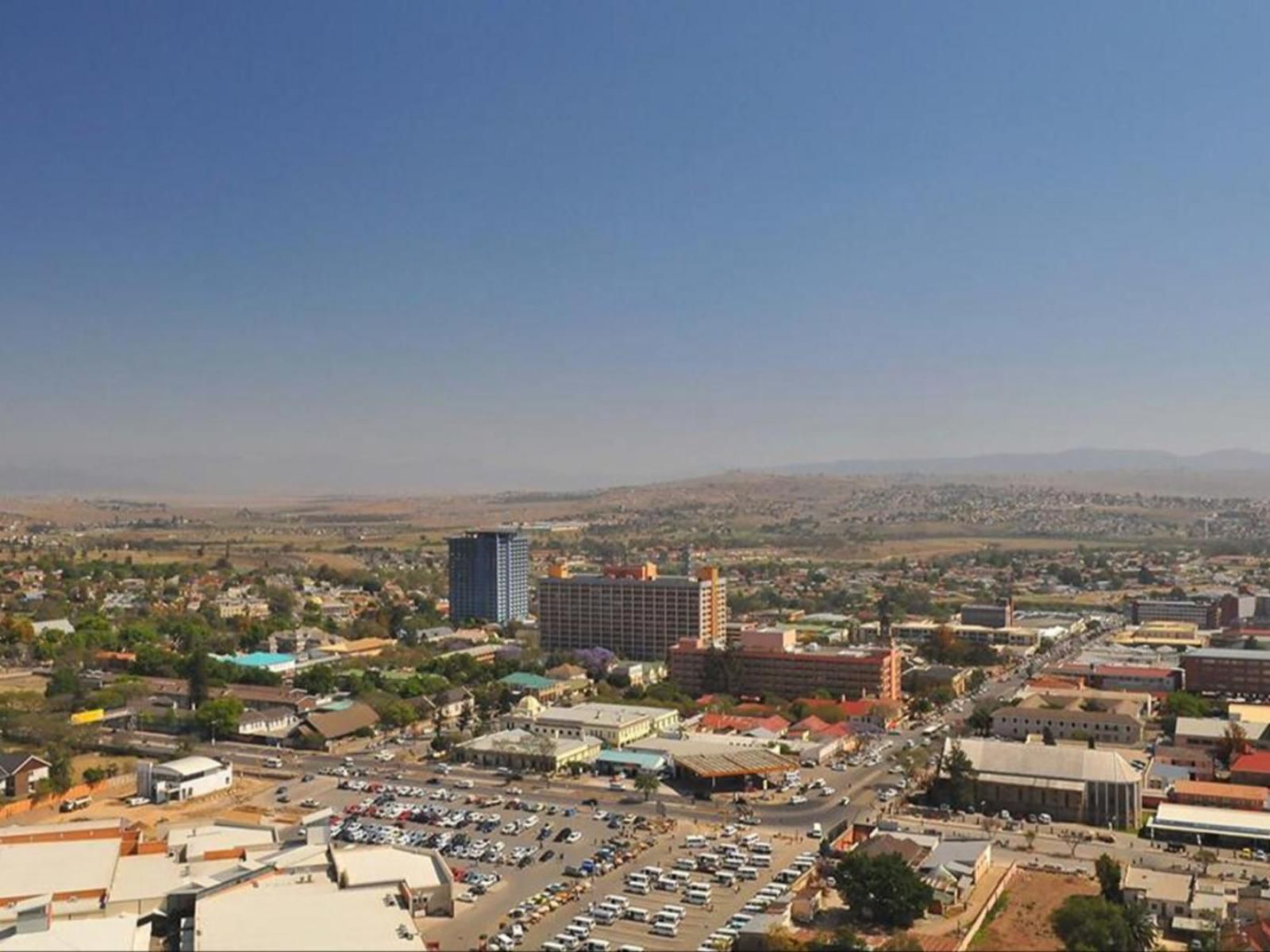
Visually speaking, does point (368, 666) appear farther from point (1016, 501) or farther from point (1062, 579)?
point (1016, 501)

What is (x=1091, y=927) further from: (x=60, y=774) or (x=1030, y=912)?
(x=60, y=774)

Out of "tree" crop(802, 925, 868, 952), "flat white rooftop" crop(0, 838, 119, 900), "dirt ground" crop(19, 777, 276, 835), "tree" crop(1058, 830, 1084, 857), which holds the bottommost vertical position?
"tree" crop(1058, 830, 1084, 857)

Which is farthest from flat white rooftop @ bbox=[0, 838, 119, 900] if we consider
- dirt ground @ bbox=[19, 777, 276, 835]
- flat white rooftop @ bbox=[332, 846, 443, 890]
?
flat white rooftop @ bbox=[332, 846, 443, 890]

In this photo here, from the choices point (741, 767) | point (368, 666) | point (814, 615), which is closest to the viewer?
point (741, 767)

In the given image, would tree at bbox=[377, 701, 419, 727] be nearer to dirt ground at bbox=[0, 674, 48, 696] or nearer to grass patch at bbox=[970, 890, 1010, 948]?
dirt ground at bbox=[0, 674, 48, 696]

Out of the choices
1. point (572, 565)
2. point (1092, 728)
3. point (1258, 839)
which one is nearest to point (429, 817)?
point (1258, 839)

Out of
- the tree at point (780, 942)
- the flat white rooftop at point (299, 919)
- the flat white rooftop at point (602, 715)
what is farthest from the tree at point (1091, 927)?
the flat white rooftop at point (602, 715)

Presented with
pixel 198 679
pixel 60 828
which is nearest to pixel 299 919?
pixel 60 828
